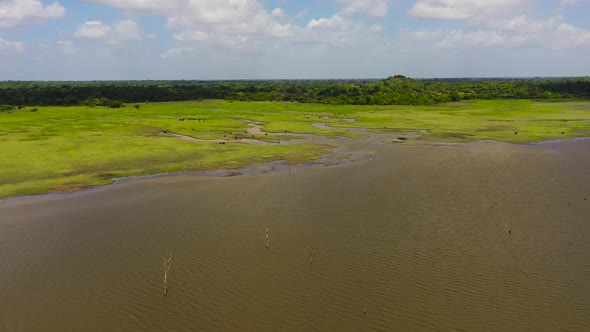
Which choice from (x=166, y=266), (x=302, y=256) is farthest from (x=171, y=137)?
(x=302, y=256)

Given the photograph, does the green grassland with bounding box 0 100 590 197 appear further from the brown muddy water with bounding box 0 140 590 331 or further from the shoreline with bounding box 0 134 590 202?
the brown muddy water with bounding box 0 140 590 331

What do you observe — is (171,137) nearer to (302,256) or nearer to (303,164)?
(303,164)

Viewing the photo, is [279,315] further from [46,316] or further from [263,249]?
[46,316]

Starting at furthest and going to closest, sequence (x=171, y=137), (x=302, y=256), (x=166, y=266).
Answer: (x=171, y=137) → (x=302, y=256) → (x=166, y=266)

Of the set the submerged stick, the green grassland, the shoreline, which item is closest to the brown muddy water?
the submerged stick

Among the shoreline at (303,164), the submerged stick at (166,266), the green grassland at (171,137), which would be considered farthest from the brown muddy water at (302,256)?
the green grassland at (171,137)

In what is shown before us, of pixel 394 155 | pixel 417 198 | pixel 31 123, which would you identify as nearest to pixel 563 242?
pixel 417 198
